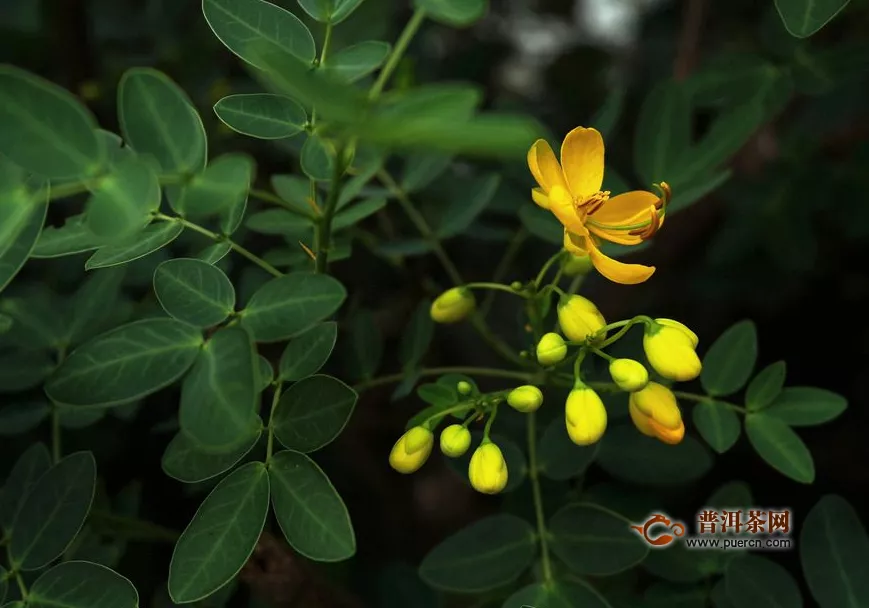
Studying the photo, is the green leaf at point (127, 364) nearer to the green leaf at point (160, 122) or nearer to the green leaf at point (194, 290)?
the green leaf at point (194, 290)

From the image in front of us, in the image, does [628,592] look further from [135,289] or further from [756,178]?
[756,178]

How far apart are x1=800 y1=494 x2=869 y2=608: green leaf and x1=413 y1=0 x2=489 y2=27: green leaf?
2.17 ft

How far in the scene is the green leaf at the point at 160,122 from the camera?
0.73m

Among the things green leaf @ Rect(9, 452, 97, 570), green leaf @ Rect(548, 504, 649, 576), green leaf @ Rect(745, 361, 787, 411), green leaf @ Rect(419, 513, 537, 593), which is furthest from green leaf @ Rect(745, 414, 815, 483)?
green leaf @ Rect(9, 452, 97, 570)

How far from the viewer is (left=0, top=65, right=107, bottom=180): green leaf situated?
63 cm

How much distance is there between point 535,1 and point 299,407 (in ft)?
5.99

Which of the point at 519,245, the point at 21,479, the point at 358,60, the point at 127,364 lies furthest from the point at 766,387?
the point at 21,479

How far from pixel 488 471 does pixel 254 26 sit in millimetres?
471

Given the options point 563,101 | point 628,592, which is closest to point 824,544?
point 628,592

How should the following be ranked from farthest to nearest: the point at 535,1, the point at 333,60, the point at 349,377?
the point at 535,1, the point at 349,377, the point at 333,60

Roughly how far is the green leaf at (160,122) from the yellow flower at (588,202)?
31 centimetres

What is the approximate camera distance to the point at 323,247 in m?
0.84

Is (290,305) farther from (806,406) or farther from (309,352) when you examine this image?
(806,406)

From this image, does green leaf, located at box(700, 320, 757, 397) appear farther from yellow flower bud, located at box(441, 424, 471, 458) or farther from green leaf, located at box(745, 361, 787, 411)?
yellow flower bud, located at box(441, 424, 471, 458)
